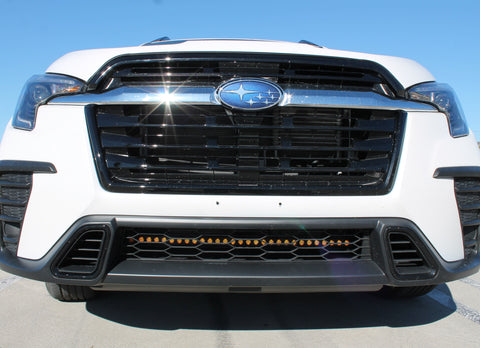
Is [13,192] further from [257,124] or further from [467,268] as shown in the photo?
[467,268]

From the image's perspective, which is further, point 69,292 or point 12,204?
point 69,292

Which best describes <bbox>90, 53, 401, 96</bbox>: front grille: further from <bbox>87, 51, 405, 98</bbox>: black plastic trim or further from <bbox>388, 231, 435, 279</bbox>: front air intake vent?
<bbox>388, 231, 435, 279</bbox>: front air intake vent

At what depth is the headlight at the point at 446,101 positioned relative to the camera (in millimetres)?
1925

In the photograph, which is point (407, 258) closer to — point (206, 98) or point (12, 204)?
point (206, 98)

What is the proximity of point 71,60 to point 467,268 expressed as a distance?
222cm

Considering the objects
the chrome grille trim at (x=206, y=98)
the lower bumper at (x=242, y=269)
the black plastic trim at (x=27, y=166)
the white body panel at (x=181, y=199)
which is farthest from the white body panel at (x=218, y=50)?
the lower bumper at (x=242, y=269)

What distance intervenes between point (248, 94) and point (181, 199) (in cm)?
59

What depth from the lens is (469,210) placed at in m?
1.91

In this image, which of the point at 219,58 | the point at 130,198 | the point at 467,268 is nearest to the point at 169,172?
the point at 130,198

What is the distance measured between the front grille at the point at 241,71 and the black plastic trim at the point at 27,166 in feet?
1.43

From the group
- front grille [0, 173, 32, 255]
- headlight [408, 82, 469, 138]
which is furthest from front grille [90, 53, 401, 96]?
front grille [0, 173, 32, 255]

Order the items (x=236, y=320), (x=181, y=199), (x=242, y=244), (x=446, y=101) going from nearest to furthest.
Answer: (x=181, y=199) < (x=242, y=244) < (x=446, y=101) < (x=236, y=320)

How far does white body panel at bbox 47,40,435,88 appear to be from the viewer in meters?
1.92

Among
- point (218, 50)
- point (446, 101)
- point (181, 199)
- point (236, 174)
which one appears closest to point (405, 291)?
point (446, 101)
